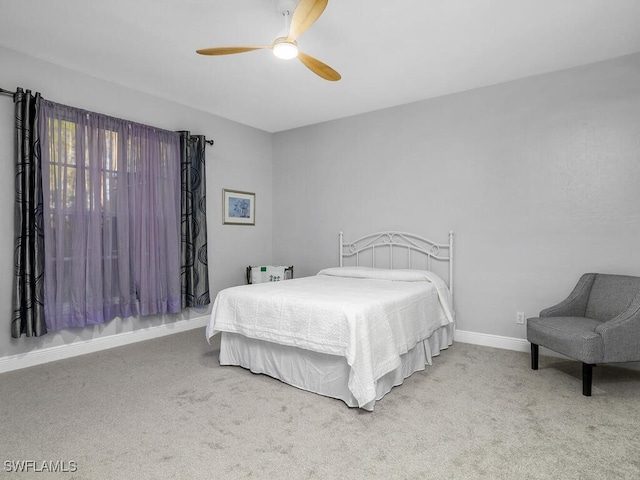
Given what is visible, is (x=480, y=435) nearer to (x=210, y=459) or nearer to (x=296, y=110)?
(x=210, y=459)

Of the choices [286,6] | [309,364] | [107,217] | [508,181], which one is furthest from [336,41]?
[107,217]

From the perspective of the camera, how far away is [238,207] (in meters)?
5.00

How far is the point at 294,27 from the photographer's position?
221 cm

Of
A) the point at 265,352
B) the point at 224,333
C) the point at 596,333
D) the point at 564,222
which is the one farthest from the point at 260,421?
the point at 564,222

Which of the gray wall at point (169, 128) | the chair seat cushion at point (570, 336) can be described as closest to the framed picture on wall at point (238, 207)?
the gray wall at point (169, 128)

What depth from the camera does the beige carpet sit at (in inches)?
69.9

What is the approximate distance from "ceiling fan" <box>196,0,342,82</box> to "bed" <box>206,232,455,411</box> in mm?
1660

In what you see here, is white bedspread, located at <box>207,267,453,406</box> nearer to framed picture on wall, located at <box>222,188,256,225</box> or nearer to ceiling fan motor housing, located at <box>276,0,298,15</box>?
framed picture on wall, located at <box>222,188,256,225</box>

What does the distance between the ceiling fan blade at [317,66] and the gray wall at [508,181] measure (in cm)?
182

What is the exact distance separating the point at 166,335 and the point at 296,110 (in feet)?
10.0

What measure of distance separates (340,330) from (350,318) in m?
0.11

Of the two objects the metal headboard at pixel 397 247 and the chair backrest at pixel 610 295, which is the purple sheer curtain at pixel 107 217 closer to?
the metal headboard at pixel 397 247

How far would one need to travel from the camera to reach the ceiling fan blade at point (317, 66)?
248 centimetres

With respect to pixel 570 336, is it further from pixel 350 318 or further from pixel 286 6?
pixel 286 6
